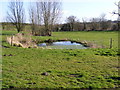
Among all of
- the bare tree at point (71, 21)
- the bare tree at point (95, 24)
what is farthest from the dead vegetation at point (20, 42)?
the bare tree at point (95, 24)

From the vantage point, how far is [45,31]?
38.8 meters

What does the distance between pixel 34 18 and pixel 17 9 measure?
7.50 m

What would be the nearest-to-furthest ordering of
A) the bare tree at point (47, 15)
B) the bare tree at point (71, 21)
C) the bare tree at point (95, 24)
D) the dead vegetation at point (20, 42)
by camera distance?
1. the dead vegetation at point (20, 42)
2. the bare tree at point (47, 15)
3. the bare tree at point (71, 21)
4. the bare tree at point (95, 24)

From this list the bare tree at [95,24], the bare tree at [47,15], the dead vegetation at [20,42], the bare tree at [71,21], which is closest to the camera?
the dead vegetation at [20,42]

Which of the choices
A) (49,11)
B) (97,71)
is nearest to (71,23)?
(49,11)

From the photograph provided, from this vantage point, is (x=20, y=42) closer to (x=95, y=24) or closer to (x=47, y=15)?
(x=47, y=15)

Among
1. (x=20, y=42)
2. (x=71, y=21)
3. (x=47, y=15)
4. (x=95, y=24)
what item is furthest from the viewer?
(x=95, y=24)

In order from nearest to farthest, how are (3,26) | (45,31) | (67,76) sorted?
(67,76) < (45,31) < (3,26)

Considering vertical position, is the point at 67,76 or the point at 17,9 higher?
the point at 17,9

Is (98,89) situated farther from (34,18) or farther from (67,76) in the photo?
(34,18)

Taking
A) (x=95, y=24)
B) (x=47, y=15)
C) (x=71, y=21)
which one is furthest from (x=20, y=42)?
(x=95, y=24)

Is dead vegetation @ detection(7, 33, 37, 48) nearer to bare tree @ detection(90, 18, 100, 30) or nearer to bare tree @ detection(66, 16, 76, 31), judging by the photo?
bare tree @ detection(66, 16, 76, 31)

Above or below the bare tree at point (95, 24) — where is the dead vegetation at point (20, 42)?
below

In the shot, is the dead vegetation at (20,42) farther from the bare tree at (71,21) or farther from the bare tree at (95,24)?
the bare tree at (95,24)
